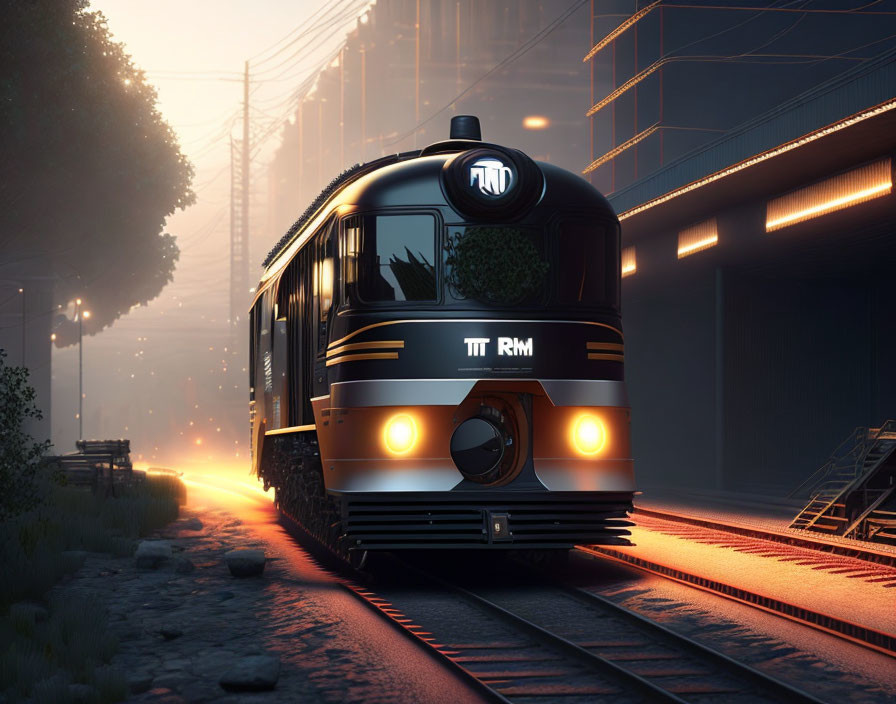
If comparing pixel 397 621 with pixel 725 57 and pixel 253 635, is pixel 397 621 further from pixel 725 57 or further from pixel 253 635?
pixel 725 57

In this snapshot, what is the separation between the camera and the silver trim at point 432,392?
9.92 m

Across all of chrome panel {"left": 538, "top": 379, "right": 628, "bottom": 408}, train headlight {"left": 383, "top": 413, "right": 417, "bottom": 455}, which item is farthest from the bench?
chrome panel {"left": 538, "top": 379, "right": 628, "bottom": 408}

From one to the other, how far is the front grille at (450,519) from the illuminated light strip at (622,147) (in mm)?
40006

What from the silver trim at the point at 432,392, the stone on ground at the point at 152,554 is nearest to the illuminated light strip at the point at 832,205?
the silver trim at the point at 432,392

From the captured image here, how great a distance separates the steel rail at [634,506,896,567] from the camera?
12.8m

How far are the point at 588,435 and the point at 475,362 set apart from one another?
1.27 meters

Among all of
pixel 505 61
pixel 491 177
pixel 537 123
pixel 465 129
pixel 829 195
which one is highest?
pixel 505 61

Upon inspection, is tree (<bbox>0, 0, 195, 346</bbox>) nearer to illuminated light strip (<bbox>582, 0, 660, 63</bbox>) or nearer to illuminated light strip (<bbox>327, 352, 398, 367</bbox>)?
illuminated light strip (<bbox>327, 352, 398, 367</bbox>)

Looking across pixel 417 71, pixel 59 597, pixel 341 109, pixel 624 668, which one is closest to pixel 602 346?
pixel 624 668

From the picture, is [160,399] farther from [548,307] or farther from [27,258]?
[548,307]

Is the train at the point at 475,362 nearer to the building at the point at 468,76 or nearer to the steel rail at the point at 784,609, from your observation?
the steel rail at the point at 784,609

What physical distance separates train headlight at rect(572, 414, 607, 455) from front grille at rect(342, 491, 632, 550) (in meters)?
0.42

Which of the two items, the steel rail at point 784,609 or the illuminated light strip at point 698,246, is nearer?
the steel rail at point 784,609

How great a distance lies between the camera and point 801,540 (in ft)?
47.0
